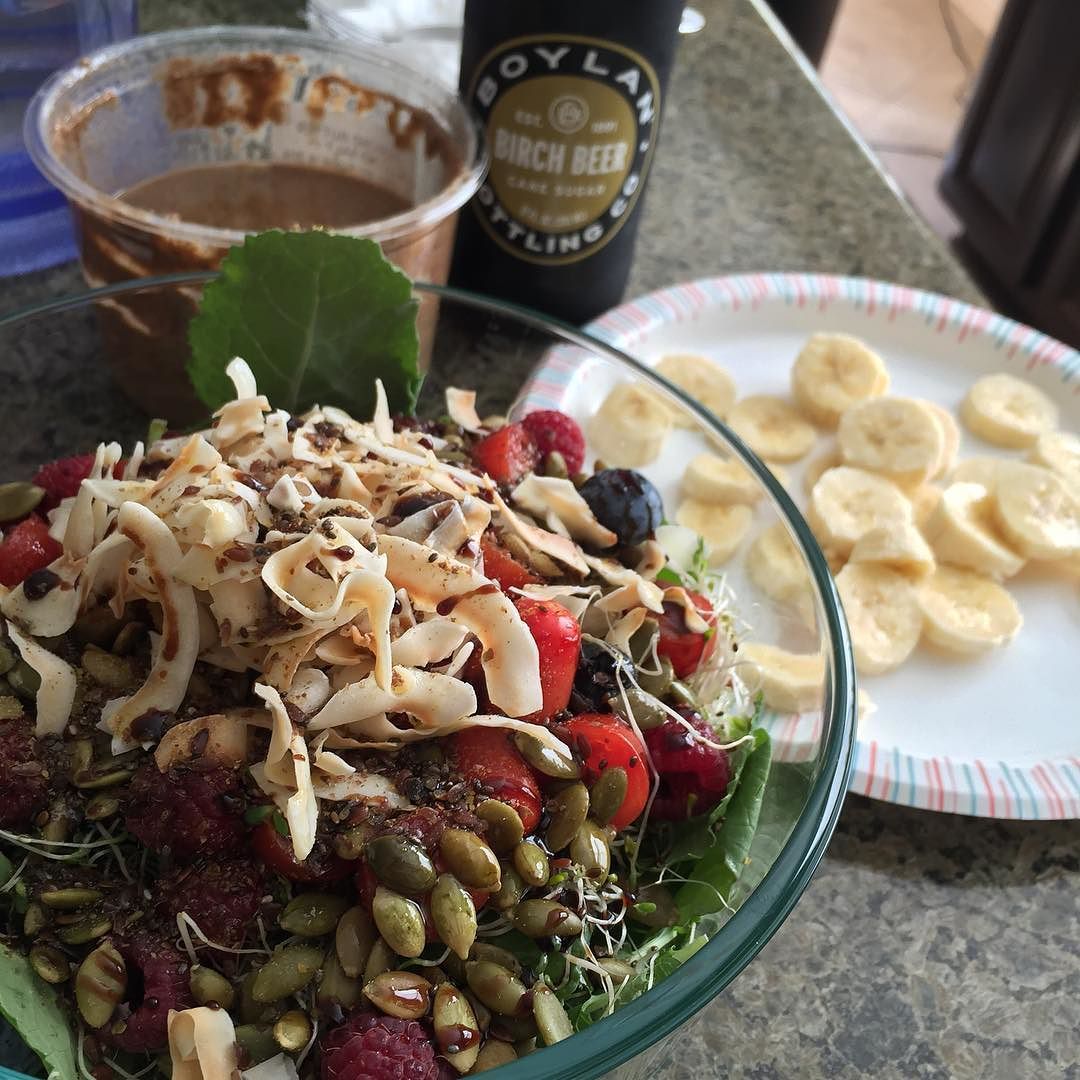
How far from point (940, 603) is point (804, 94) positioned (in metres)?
0.99

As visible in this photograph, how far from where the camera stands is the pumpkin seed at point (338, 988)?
1.96 feet

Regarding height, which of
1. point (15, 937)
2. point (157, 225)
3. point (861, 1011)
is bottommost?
point (861, 1011)

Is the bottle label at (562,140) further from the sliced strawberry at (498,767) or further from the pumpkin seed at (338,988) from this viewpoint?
the pumpkin seed at (338,988)

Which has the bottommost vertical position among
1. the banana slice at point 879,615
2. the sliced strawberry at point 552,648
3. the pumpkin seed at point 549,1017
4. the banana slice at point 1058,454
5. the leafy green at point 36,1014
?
the banana slice at point 879,615

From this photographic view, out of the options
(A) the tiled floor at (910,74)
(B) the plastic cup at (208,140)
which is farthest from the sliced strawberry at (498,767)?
(A) the tiled floor at (910,74)

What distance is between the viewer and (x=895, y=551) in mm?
1195

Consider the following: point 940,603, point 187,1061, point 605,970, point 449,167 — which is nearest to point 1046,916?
point 940,603

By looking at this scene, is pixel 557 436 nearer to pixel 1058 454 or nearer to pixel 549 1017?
pixel 549 1017

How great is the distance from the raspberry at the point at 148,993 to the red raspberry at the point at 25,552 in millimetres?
262

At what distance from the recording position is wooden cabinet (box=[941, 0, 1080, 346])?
8.79 ft

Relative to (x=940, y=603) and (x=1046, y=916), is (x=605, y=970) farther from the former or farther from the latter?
(x=940, y=603)

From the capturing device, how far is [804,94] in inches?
71.2

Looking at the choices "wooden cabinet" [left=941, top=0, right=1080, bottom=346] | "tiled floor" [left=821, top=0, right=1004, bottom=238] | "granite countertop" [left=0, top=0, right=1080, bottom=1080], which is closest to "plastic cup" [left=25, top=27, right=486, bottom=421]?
"granite countertop" [left=0, top=0, right=1080, bottom=1080]

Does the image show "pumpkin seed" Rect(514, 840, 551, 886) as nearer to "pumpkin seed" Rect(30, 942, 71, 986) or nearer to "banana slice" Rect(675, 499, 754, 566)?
"pumpkin seed" Rect(30, 942, 71, 986)
